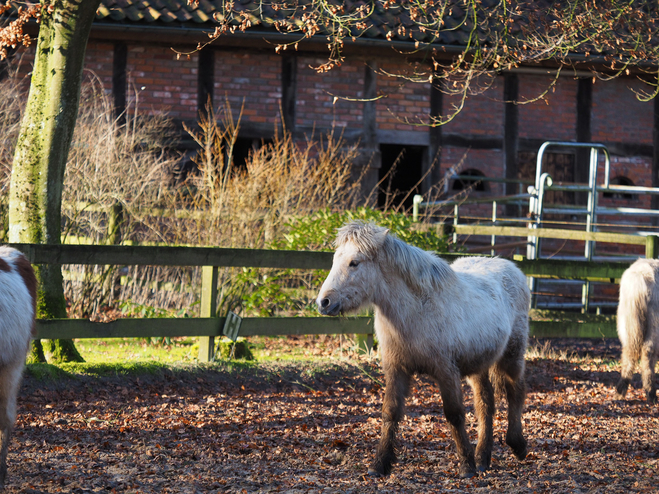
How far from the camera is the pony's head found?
432 centimetres

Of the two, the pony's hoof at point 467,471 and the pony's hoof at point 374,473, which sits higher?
the pony's hoof at point 467,471

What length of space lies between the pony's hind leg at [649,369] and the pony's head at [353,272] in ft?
12.7

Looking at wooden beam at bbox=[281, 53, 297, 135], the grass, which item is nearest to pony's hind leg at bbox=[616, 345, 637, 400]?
the grass

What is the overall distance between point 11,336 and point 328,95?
30.1 feet

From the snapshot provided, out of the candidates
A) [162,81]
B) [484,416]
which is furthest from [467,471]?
[162,81]

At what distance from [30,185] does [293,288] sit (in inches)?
132

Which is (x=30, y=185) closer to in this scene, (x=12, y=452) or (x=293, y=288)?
(x=12, y=452)

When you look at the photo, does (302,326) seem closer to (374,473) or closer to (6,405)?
(374,473)

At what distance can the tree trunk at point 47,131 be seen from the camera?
657 cm

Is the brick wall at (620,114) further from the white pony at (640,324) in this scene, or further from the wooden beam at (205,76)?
the white pony at (640,324)

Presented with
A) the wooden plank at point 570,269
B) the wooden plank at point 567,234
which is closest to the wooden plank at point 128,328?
the wooden plank at point 570,269

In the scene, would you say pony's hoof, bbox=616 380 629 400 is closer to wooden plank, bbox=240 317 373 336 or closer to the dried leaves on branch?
wooden plank, bbox=240 317 373 336

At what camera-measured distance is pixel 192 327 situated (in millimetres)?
6922

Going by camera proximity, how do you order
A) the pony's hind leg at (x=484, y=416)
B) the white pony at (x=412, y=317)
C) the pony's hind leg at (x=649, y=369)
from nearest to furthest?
the white pony at (x=412, y=317), the pony's hind leg at (x=484, y=416), the pony's hind leg at (x=649, y=369)
